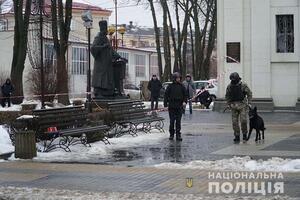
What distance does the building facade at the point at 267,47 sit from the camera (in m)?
29.5

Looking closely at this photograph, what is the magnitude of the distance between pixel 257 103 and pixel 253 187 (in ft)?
66.1

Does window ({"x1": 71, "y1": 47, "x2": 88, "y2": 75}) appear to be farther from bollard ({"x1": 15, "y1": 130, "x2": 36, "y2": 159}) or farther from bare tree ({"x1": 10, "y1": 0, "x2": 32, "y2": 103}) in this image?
bollard ({"x1": 15, "y1": 130, "x2": 36, "y2": 159})

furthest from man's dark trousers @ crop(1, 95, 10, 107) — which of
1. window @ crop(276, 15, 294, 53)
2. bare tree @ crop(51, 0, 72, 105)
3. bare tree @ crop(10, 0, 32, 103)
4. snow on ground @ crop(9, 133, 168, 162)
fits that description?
snow on ground @ crop(9, 133, 168, 162)

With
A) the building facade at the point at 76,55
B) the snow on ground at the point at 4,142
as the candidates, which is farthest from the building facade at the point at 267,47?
the building facade at the point at 76,55

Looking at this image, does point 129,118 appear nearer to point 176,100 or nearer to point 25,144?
point 176,100

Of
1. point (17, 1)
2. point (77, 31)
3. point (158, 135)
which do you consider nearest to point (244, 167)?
point (158, 135)

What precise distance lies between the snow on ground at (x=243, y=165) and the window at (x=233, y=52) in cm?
1777

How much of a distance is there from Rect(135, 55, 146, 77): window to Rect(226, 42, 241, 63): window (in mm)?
59751

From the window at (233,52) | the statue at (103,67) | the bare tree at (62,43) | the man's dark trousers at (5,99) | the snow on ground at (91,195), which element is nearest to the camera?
the snow on ground at (91,195)

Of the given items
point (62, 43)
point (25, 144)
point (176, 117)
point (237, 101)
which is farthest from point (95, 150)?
point (62, 43)

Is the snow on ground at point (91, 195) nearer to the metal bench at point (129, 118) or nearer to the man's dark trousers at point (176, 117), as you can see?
the man's dark trousers at point (176, 117)

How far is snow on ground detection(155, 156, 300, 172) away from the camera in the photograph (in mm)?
11562

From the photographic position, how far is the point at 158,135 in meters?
18.5

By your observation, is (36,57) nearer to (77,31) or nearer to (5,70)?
(5,70)
